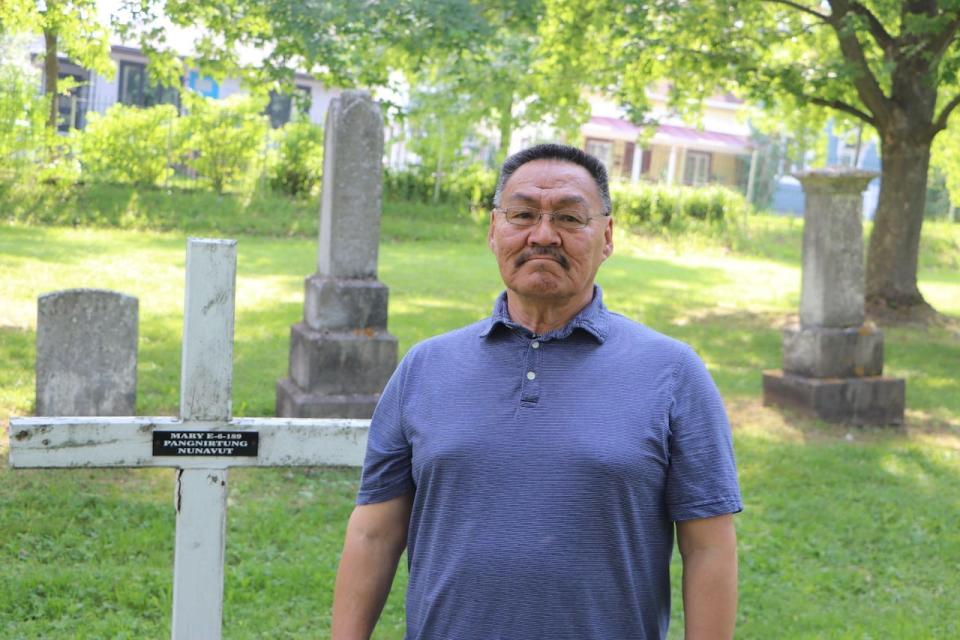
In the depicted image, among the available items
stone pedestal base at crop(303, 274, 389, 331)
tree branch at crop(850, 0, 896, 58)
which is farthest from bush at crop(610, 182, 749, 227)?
stone pedestal base at crop(303, 274, 389, 331)

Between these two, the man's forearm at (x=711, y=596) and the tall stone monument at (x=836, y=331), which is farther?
the tall stone monument at (x=836, y=331)

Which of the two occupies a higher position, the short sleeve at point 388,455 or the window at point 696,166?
the window at point 696,166

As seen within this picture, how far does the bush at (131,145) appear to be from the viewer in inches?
936

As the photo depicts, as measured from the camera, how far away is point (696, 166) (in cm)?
5203

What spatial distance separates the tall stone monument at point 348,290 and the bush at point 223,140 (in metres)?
16.8

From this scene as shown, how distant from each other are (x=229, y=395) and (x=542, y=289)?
1238 millimetres

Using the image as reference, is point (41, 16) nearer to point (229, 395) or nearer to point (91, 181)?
point (229, 395)

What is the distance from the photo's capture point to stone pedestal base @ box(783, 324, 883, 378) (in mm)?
10492

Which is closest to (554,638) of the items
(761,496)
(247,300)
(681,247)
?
(761,496)

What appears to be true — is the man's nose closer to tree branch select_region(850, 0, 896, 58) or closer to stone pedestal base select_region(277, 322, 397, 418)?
stone pedestal base select_region(277, 322, 397, 418)

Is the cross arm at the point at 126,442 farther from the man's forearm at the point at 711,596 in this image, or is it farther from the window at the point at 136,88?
the window at the point at 136,88

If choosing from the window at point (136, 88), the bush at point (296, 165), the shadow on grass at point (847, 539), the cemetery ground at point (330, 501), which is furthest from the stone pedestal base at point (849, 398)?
the window at point (136, 88)

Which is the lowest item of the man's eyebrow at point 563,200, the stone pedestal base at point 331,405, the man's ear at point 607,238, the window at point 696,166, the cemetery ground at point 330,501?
the cemetery ground at point 330,501

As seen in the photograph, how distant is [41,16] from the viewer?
11531 mm
